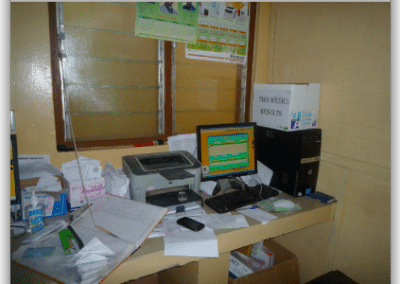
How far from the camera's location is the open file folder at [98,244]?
86 centimetres

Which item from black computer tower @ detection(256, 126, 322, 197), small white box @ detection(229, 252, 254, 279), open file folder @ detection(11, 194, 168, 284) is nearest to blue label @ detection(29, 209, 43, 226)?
open file folder @ detection(11, 194, 168, 284)

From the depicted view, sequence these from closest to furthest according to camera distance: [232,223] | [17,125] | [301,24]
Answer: [232,223], [17,125], [301,24]

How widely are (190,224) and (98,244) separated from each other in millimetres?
397

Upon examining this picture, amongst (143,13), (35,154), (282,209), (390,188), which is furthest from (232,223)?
(143,13)

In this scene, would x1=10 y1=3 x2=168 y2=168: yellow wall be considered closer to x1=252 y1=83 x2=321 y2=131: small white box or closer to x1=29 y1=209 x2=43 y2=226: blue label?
x1=29 y1=209 x2=43 y2=226: blue label

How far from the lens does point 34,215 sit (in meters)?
1.14

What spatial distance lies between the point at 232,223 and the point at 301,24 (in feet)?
4.61

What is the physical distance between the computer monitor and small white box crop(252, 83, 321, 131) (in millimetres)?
173

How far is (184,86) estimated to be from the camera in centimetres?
199

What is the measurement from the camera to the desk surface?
37.6 inches

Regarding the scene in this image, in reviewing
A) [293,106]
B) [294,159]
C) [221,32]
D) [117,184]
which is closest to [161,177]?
[117,184]

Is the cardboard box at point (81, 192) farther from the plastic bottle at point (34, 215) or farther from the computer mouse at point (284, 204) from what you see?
the computer mouse at point (284, 204)
